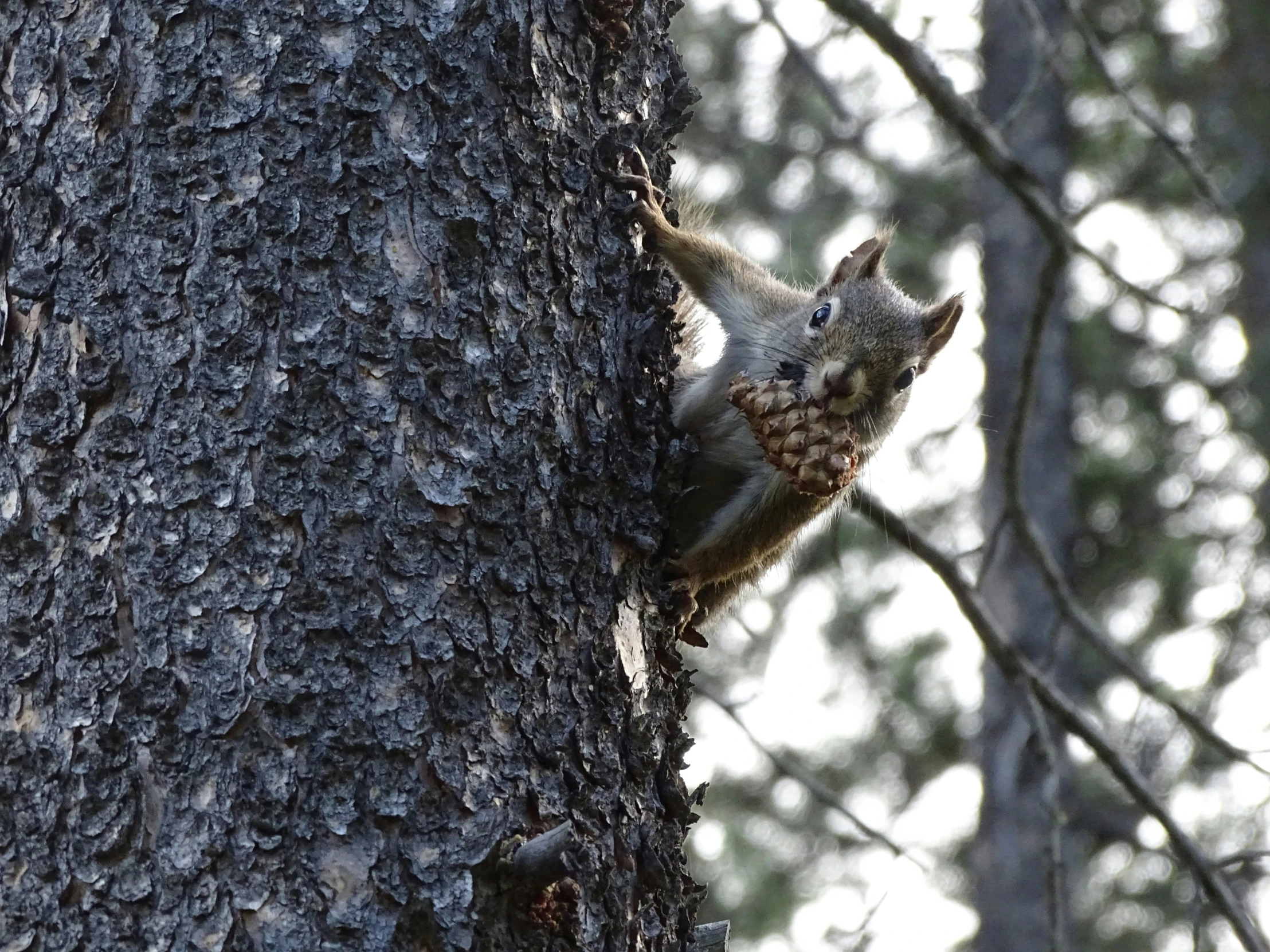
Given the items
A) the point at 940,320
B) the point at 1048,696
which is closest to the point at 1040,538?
the point at 1048,696

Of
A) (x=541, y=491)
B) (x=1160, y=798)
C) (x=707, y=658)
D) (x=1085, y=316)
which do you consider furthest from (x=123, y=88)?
(x=1085, y=316)

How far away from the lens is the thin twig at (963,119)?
275cm

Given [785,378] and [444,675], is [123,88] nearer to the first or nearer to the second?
[444,675]

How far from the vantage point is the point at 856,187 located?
358 inches

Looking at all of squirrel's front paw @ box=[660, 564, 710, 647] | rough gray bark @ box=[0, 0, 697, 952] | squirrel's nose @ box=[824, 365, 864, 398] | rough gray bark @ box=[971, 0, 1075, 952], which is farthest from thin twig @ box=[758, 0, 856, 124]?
rough gray bark @ box=[971, 0, 1075, 952]

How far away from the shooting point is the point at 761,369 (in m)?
2.79

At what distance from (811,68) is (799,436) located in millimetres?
1316

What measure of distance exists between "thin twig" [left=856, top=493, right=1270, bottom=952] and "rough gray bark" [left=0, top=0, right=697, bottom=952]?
3.44ft

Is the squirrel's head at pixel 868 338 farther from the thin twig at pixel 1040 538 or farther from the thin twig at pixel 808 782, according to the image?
the thin twig at pixel 808 782

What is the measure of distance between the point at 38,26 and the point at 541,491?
2.84 feet

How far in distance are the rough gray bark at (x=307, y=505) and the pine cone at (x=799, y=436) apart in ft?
1.33

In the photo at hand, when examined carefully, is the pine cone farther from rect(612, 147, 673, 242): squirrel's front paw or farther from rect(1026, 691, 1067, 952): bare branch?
rect(1026, 691, 1067, 952): bare branch

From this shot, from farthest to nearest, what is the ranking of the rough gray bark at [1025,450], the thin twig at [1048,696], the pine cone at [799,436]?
the rough gray bark at [1025,450], the thin twig at [1048,696], the pine cone at [799,436]

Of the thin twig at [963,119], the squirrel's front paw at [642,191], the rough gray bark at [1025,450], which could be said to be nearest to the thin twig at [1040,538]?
the thin twig at [963,119]
